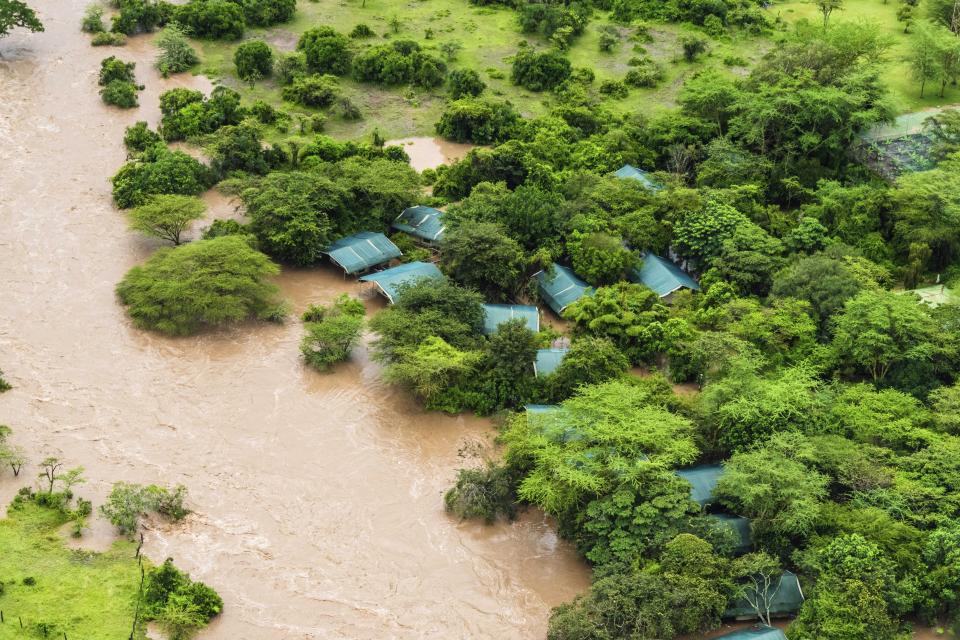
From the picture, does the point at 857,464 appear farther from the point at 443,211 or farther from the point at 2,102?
the point at 2,102

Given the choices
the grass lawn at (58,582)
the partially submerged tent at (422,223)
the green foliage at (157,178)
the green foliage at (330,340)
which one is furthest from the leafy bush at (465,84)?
the grass lawn at (58,582)

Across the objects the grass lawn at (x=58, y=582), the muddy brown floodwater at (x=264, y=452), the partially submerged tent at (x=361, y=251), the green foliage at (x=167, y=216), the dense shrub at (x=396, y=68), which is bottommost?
the muddy brown floodwater at (x=264, y=452)

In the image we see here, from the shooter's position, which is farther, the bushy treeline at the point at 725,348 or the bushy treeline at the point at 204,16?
the bushy treeline at the point at 204,16

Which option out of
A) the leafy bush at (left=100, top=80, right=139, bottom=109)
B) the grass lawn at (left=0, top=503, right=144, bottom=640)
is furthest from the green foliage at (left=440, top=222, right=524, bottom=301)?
the leafy bush at (left=100, top=80, right=139, bottom=109)

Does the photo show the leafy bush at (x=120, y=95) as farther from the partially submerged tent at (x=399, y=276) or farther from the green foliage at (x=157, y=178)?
the partially submerged tent at (x=399, y=276)

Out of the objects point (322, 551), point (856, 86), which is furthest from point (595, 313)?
point (856, 86)

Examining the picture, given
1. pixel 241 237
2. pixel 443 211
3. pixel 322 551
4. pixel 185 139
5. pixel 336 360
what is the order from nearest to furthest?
1. pixel 322 551
2. pixel 336 360
3. pixel 241 237
4. pixel 443 211
5. pixel 185 139

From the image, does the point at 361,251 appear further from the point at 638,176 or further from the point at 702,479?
the point at 702,479
